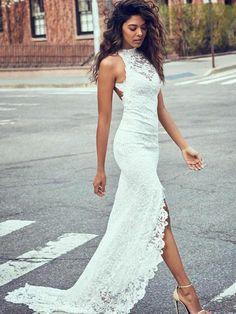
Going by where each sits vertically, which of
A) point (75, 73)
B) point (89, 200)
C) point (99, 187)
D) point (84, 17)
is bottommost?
point (75, 73)

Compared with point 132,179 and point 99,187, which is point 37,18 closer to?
point 99,187

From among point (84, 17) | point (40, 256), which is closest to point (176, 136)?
point (40, 256)

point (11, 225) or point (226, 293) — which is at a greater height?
point (226, 293)

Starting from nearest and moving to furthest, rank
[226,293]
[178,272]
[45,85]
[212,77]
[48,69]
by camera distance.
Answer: [178,272] < [226,293] < [212,77] < [45,85] < [48,69]

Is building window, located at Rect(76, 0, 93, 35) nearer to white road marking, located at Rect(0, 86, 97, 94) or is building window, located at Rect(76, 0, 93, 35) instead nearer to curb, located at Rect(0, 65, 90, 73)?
curb, located at Rect(0, 65, 90, 73)

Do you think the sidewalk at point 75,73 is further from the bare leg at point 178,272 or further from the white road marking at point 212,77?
the bare leg at point 178,272

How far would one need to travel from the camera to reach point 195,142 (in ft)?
40.6

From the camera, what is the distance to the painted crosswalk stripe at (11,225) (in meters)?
7.37

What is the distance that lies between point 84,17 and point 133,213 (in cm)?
3435

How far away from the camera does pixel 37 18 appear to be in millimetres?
39875

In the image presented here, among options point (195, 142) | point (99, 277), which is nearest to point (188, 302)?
point (99, 277)

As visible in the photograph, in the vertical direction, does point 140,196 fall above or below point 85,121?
above

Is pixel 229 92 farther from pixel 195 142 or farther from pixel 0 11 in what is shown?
pixel 0 11

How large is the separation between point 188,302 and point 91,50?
30.6m
